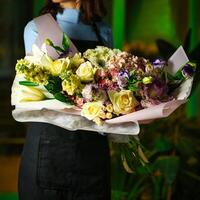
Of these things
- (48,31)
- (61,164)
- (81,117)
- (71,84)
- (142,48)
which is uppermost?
(48,31)

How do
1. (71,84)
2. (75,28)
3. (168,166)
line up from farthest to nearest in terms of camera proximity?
(168,166), (75,28), (71,84)

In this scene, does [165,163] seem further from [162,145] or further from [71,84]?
[71,84]

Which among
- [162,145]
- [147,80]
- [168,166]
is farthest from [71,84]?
[162,145]

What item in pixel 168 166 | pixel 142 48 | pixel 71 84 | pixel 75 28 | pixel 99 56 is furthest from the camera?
pixel 142 48

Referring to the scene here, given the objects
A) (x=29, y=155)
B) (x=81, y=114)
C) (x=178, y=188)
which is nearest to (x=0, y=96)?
(x=178, y=188)

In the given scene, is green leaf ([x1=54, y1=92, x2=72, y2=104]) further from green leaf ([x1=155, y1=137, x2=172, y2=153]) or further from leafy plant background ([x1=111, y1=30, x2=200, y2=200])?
green leaf ([x1=155, y1=137, x2=172, y2=153])

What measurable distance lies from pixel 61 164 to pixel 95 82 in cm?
29

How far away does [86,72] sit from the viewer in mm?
1231

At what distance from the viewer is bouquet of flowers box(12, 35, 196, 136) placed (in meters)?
1.22

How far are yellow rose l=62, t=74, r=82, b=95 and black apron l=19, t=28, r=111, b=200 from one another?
0.64 feet

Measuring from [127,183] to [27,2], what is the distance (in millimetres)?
1188

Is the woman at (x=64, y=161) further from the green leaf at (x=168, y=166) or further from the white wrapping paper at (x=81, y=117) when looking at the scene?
the green leaf at (x=168, y=166)

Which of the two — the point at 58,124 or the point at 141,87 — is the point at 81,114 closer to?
the point at 58,124

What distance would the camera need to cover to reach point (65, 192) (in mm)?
1378
